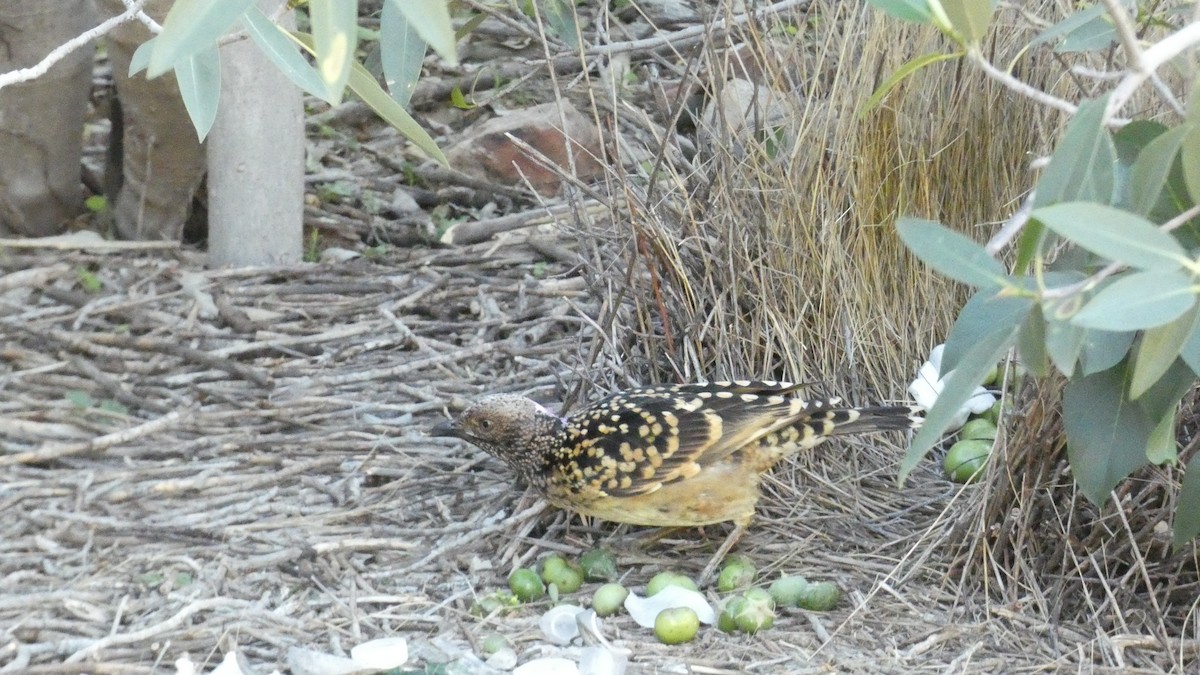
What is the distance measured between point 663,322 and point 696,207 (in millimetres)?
318

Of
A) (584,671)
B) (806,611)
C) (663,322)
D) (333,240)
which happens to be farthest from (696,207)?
(333,240)

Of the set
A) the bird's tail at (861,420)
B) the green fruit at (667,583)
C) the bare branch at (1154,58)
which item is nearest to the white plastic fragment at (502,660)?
the green fruit at (667,583)

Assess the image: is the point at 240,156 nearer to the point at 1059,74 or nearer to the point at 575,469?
the point at 575,469

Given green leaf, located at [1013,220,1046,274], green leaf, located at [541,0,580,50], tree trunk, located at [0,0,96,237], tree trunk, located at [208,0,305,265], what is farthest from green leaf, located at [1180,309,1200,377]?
tree trunk, located at [0,0,96,237]

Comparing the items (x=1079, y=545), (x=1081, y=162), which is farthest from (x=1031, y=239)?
(x=1079, y=545)

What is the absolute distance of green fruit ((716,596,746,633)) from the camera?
9.19ft

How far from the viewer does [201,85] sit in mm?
2088

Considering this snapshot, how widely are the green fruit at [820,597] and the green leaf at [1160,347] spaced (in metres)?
1.31

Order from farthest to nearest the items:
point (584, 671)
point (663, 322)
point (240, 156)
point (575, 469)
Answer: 1. point (240, 156)
2. point (663, 322)
3. point (575, 469)
4. point (584, 671)

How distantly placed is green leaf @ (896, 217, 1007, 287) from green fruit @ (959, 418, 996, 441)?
5.52ft

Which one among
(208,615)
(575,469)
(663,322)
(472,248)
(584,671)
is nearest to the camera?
(584,671)

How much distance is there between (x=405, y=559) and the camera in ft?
10.3

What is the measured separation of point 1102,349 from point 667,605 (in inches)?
46.0

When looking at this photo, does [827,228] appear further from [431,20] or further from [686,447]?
[431,20]
